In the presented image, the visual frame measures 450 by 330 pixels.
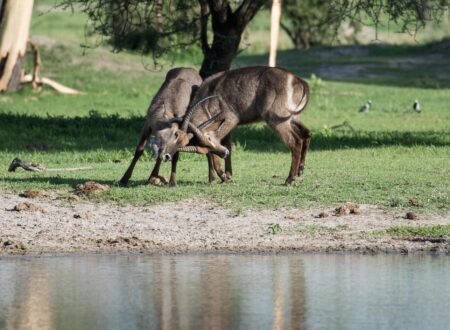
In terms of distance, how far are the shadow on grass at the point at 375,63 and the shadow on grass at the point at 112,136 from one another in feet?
44.1

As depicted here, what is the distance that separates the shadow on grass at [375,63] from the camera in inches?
1422

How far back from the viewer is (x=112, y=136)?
20.3 metres

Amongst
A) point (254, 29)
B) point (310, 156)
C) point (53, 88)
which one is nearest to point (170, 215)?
point (310, 156)

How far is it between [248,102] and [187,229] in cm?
240

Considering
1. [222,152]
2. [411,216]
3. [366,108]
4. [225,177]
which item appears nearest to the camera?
[411,216]

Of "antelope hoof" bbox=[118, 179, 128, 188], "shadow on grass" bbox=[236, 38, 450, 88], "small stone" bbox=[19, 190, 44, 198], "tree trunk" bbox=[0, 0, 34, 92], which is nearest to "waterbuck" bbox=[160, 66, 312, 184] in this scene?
"antelope hoof" bbox=[118, 179, 128, 188]

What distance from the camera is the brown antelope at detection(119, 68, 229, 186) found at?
44.2 feet

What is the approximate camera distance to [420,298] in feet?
29.9

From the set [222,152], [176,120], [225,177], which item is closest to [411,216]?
[222,152]

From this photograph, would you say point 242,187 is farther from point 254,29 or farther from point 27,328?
point 254,29

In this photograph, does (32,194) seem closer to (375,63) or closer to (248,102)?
(248,102)

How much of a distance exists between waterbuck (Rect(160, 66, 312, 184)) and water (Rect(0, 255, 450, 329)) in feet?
10.0

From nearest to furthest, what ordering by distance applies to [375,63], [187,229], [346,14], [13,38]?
1. [187,229]
2. [346,14]
3. [13,38]
4. [375,63]

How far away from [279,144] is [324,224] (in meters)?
7.60
